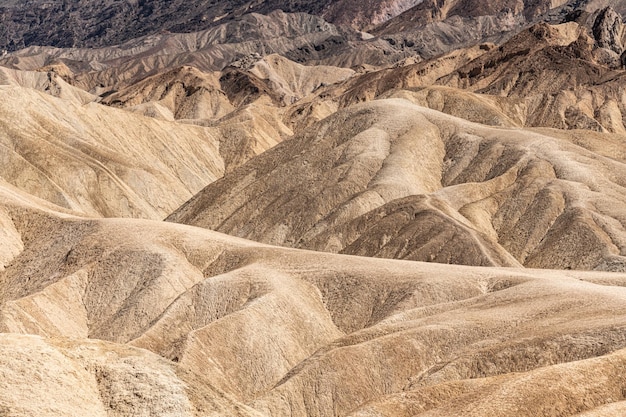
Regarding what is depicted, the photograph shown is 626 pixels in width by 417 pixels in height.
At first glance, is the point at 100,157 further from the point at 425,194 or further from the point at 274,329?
the point at 274,329

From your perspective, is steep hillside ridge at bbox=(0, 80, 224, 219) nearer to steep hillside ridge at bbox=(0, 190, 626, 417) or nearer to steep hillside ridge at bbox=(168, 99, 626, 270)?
steep hillside ridge at bbox=(168, 99, 626, 270)

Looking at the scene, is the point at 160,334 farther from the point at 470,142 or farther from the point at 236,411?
the point at 470,142

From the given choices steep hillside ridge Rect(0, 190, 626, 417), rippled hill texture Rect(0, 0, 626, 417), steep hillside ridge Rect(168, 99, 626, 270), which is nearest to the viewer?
steep hillside ridge Rect(0, 190, 626, 417)

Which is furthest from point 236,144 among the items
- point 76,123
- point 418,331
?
point 418,331

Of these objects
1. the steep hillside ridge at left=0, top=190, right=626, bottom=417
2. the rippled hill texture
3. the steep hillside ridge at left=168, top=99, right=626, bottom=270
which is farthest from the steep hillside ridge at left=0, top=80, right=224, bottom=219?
the steep hillside ridge at left=0, top=190, right=626, bottom=417

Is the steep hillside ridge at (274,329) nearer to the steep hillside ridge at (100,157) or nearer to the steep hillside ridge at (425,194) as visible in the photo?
the steep hillside ridge at (425,194)

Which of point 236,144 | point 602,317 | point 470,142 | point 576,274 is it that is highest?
point 602,317

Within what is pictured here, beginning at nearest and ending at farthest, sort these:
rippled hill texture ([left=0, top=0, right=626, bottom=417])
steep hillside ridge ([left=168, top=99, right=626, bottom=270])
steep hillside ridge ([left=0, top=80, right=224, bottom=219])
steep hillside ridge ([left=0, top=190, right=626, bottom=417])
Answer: steep hillside ridge ([left=0, top=190, right=626, bottom=417])
rippled hill texture ([left=0, top=0, right=626, bottom=417])
steep hillside ridge ([left=168, top=99, right=626, bottom=270])
steep hillside ridge ([left=0, top=80, right=224, bottom=219])

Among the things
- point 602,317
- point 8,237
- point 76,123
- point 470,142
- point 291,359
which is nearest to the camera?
point 602,317
